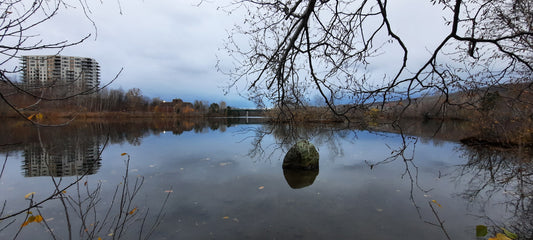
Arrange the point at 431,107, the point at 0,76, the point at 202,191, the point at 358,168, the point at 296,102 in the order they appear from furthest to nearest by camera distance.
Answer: the point at 358,168
the point at 202,191
the point at 296,102
the point at 431,107
the point at 0,76

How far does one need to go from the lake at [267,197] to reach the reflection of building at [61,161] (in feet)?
0.29

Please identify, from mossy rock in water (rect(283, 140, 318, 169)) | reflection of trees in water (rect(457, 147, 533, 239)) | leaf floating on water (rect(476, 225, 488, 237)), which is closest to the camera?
leaf floating on water (rect(476, 225, 488, 237))

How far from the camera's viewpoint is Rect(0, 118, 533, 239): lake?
3941mm

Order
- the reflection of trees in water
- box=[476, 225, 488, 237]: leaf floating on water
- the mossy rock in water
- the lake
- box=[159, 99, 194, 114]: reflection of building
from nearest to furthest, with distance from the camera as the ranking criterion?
1. box=[476, 225, 488, 237]: leaf floating on water
2. the lake
3. the reflection of trees in water
4. the mossy rock in water
5. box=[159, 99, 194, 114]: reflection of building

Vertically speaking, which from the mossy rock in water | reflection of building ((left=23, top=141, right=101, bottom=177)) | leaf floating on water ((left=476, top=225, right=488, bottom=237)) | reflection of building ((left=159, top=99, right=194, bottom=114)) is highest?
reflection of building ((left=159, top=99, right=194, bottom=114))

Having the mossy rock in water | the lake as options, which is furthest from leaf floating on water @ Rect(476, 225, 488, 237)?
the mossy rock in water

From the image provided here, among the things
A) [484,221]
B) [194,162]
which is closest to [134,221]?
[194,162]

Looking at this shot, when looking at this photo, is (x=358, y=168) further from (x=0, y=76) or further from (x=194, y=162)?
(x=0, y=76)

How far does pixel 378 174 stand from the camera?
7.77 m

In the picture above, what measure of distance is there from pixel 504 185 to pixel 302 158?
225 inches

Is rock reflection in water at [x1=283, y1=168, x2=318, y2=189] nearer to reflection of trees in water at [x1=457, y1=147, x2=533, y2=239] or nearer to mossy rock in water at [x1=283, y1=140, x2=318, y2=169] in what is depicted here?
mossy rock in water at [x1=283, y1=140, x2=318, y2=169]

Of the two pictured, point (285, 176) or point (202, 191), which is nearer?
point (202, 191)

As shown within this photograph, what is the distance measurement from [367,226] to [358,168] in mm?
4615

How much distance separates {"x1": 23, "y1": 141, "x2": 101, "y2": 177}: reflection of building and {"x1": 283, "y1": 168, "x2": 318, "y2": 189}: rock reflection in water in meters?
5.76
